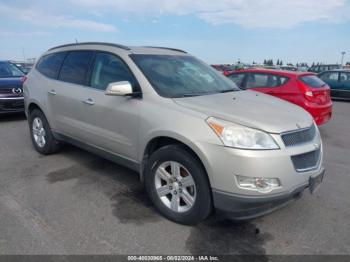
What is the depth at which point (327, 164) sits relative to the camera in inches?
207

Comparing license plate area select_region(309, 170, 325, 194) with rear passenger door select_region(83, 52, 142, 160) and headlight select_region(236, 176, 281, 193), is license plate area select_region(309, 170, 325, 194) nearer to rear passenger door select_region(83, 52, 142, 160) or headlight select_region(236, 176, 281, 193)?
headlight select_region(236, 176, 281, 193)

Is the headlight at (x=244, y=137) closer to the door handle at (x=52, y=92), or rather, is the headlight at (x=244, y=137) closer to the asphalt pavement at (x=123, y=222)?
the asphalt pavement at (x=123, y=222)

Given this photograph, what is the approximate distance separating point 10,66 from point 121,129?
7.70 m

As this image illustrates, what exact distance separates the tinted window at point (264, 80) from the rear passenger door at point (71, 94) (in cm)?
476

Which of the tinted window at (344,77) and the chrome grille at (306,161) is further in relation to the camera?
the tinted window at (344,77)

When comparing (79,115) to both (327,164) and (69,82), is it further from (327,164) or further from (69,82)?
(327,164)

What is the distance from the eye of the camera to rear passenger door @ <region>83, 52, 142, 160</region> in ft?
12.0

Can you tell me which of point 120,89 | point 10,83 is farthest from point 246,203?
point 10,83

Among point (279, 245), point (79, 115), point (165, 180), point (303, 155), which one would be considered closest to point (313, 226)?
point (279, 245)

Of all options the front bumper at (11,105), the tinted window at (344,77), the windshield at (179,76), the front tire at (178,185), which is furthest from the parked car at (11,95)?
the tinted window at (344,77)

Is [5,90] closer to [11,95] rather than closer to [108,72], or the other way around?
[11,95]

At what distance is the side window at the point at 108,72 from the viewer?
12.6 feet

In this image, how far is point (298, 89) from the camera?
7.24 m

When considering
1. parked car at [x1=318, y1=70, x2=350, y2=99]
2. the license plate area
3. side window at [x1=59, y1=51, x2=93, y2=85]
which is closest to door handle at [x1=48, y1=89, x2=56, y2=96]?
side window at [x1=59, y1=51, x2=93, y2=85]
